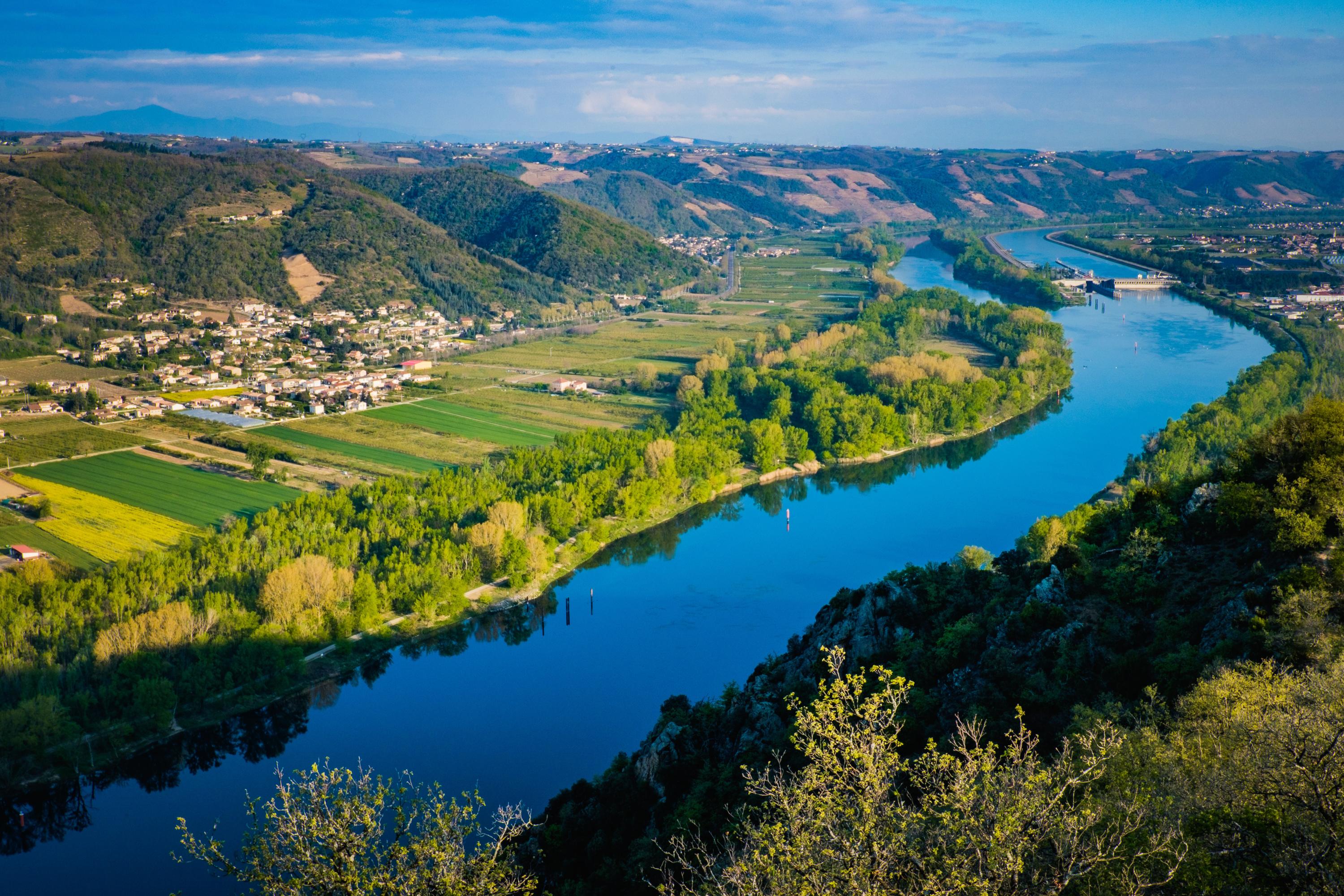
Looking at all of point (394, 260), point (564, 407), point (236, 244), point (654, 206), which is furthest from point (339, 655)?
point (654, 206)

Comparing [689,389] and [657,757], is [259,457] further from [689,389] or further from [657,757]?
[657,757]

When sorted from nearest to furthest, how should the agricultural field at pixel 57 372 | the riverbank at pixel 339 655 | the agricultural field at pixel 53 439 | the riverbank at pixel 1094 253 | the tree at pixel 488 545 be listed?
the riverbank at pixel 339 655 → the tree at pixel 488 545 → the agricultural field at pixel 53 439 → the agricultural field at pixel 57 372 → the riverbank at pixel 1094 253

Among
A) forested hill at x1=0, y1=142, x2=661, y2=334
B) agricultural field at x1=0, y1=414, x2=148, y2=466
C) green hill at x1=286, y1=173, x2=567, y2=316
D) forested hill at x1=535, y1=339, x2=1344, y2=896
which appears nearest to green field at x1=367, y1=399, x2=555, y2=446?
agricultural field at x1=0, y1=414, x2=148, y2=466

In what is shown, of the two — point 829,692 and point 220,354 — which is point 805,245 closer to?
point 220,354

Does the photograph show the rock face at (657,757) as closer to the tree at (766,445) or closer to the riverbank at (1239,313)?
the tree at (766,445)

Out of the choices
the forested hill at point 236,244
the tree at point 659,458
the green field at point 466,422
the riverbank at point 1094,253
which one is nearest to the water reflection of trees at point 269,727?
the tree at point 659,458
